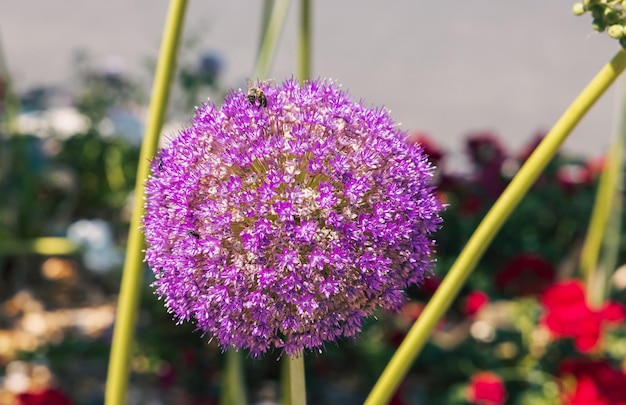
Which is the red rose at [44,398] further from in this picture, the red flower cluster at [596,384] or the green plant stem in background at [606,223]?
the green plant stem in background at [606,223]

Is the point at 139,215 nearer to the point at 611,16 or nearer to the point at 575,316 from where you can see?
the point at 611,16

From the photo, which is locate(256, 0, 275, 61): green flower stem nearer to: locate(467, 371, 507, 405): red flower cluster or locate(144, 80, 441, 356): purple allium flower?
locate(144, 80, 441, 356): purple allium flower

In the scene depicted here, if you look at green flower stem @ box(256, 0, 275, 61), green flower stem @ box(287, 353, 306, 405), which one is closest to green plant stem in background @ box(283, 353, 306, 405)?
green flower stem @ box(287, 353, 306, 405)

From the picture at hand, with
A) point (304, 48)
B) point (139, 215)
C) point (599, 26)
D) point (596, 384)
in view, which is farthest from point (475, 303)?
point (599, 26)

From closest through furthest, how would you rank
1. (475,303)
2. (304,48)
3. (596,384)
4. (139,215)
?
1. (139,215)
2. (304,48)
3. (596,384)
4. (475,303)

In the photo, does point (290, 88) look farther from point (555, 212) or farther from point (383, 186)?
point (555, 212)

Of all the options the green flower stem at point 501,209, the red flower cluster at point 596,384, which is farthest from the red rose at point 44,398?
the green flower stem at point 501,209

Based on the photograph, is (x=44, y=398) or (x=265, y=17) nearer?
(x=265, y=17)
